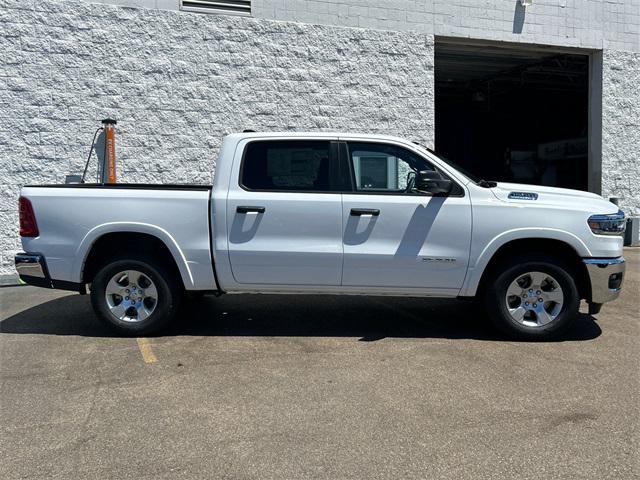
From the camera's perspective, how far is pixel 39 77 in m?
9.22

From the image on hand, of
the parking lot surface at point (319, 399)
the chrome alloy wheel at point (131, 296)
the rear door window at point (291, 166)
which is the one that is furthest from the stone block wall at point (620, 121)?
the chrome alloy wheel at point (131, 296)

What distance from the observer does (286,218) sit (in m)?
5.48

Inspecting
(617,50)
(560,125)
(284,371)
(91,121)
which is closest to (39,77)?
(91,121)

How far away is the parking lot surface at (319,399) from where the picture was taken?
10.7 feet

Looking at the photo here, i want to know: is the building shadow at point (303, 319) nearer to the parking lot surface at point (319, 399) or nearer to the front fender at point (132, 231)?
the parking lot surface at point (319, 399)

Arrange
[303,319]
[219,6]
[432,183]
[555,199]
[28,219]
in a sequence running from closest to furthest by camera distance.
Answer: [432,183]
[555,199]
[28,219]
[303,319]
[219,6]

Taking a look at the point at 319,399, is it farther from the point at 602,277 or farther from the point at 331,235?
the point at 602,277

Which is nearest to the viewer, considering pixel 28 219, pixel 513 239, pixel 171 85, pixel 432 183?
pixel 432 183

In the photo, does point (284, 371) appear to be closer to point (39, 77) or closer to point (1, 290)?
point (1, 290)

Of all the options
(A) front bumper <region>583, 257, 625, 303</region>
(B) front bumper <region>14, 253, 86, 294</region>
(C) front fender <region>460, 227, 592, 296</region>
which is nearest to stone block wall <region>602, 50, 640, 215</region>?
(A) front bumper <region>583, 257, 625, 303</region>

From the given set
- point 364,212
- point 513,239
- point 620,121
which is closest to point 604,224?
point 513,239

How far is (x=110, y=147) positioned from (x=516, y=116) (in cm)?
1915

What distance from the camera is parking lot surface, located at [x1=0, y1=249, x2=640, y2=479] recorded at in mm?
3271

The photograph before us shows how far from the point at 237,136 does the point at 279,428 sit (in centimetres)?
312
